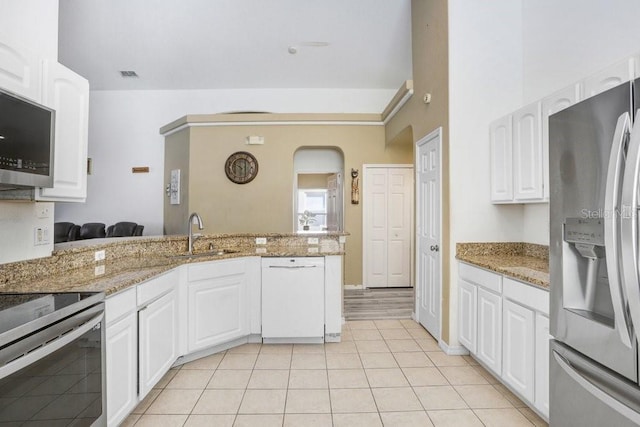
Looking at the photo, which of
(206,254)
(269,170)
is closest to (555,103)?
(206,254)

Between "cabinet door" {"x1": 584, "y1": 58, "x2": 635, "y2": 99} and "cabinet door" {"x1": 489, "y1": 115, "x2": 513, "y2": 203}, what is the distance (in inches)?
27.2

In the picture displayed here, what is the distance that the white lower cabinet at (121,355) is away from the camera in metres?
1.63

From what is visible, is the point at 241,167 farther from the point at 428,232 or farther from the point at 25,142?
the point at 25,142

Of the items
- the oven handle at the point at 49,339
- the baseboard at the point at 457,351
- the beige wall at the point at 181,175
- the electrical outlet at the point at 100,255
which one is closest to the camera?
the oven handle at the point at 49,339

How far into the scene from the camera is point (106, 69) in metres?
5.32

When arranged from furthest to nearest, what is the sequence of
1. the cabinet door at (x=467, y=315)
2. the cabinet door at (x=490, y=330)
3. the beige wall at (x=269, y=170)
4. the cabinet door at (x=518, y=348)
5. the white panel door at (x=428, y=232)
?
the beige wall at (x=269, y=170)
the white panel door at (x=428, y=232)
the cabinet door at (x=467, y=315)
the cabinet door at (x=490, y=330)
the cabinet door at (x=518, y=348)

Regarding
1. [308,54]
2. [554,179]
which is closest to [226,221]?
[308,54]

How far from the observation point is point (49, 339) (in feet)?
4.08

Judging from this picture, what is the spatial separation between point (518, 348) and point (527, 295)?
0.36 m

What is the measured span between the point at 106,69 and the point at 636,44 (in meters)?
6.59

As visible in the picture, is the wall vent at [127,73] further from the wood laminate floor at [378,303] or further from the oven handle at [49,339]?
the oven handle at [49,339]

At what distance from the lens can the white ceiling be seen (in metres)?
3.91

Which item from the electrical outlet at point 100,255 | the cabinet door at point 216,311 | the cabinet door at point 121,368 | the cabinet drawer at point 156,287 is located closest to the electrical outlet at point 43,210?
the electrical outlet at point 100,255

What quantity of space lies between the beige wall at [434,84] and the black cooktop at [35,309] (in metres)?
2.61
